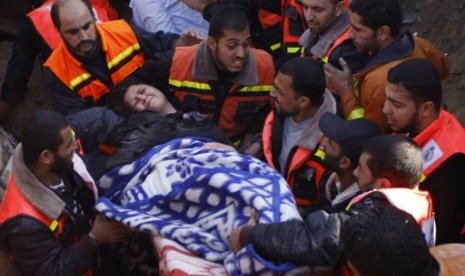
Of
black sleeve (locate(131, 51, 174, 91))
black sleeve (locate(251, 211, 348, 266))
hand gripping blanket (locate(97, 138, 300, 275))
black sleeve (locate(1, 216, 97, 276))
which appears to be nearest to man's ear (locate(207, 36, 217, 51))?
black sleeve (locate(131, 51, 174, 91))

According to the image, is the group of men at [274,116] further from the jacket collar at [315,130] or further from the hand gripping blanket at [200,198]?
the hand gripping blanket at [200,198]

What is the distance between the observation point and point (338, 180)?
3.73m

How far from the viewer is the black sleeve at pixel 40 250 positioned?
11.2 feet

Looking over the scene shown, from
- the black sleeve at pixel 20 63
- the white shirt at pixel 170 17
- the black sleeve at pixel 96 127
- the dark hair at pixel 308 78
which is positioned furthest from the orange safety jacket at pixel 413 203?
the black sleeve at pixel 20 63

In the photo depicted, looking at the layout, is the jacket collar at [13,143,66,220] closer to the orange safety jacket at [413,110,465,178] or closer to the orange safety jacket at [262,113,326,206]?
the orange safety jacket at [262,113,326,206]

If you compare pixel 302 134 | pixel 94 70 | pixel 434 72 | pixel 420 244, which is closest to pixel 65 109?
pixel 94 70

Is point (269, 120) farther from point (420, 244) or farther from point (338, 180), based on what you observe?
point (420, 244)

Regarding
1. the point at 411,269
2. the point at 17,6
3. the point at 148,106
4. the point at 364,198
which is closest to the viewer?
the point at 411,269

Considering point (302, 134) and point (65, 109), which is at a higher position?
point (302, 134)

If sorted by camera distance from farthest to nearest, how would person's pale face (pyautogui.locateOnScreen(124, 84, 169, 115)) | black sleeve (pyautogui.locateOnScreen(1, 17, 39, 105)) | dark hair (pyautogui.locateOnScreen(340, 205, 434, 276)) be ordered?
black sleeve (pyautogui.locateOnScreen(1, 17, 39, 105)) → person's pale face (pyautogui.locateOnScreen(124, 84, 169, 115)) → dark hair (pyautogui.locateOnScreen(340, 205, 434, 276))

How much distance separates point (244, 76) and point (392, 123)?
128 cm

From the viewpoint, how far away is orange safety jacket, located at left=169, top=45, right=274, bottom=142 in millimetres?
4770

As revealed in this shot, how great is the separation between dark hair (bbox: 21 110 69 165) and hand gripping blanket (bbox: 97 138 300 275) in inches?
14.6

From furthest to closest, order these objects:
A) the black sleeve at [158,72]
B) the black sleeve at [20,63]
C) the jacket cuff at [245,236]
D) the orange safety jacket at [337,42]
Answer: the black sleeve at [20,63]
the black sleeve at [158,72]
the orange safety jacket at [337,42]
the jacket cuff at [245,236]
